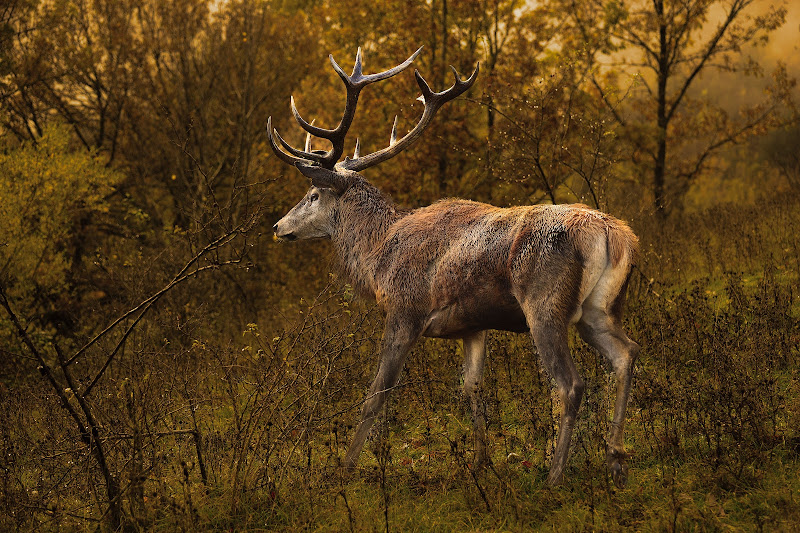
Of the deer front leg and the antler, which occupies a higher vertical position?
the antler

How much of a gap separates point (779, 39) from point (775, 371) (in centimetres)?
1443

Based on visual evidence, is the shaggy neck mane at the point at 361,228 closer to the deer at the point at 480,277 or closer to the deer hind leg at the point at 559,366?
the deer at the point at 480,277

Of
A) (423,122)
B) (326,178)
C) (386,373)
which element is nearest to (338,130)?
(326,178)

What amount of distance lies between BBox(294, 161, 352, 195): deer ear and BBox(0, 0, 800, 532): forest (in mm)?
551

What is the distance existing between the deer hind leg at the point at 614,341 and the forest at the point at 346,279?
0.78 ft

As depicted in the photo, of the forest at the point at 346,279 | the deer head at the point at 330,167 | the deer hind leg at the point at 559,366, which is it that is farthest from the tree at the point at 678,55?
the deer hind leg at the point at 559,366

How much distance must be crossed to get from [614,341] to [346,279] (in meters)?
2.37

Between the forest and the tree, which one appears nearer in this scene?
the forest

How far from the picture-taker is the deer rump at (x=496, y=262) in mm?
5227

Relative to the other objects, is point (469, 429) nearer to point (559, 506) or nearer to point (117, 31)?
point (559, 506)

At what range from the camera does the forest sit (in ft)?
16.3

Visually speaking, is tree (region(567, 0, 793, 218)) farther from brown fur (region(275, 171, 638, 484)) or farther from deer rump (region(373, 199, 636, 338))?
deer rump (region(373, 199, 636, 338))

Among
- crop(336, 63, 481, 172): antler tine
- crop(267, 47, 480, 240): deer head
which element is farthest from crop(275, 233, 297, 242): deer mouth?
crop(336, 63, 481, 172): antler tine

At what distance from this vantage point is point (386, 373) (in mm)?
5871
